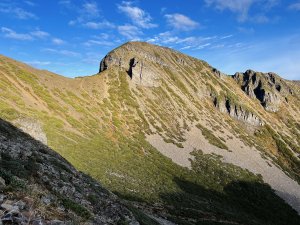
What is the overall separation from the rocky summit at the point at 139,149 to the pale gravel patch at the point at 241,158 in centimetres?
55

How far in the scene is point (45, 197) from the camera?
44.1ft

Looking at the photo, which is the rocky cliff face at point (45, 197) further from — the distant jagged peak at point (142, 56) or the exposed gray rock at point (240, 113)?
the exposed gray rock at point (240, 113)

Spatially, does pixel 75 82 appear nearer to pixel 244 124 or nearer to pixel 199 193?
pixel 199 193

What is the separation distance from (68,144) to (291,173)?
92.2 metres

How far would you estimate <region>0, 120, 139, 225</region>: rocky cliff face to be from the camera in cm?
999

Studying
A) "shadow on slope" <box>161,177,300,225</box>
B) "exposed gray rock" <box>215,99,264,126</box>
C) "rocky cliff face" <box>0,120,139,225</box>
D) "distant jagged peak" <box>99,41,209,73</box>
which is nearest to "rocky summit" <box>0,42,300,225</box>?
"rocky cliff face" <box>0,120,139,225</box>

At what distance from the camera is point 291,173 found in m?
122

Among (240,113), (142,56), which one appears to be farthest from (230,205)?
(142,56)

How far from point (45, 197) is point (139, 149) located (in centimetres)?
7978

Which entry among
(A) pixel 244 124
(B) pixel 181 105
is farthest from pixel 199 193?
(A) pixel 244 124

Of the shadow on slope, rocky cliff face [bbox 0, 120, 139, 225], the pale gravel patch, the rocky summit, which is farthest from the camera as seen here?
the pale gravel patch

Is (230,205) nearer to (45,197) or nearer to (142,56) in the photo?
(45,197)

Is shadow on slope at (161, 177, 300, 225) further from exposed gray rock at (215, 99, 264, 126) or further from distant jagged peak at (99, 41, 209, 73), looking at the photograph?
distant jagged peak at (99, 41, 209, 73)

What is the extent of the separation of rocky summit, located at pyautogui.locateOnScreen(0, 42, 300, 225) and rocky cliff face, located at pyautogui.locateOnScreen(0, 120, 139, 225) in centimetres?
8
